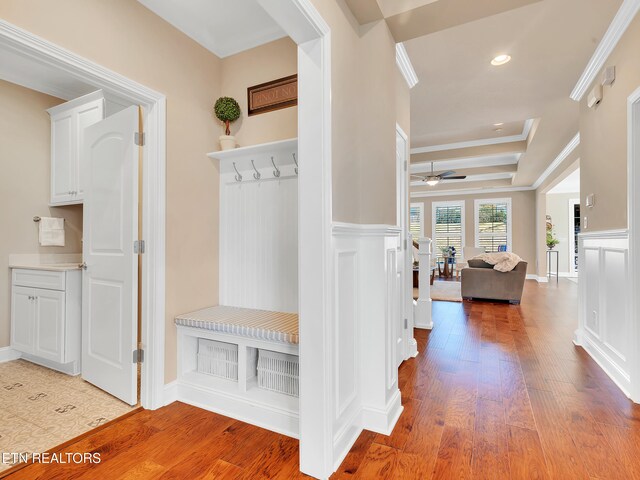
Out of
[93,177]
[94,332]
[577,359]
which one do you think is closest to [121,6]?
[93,177]

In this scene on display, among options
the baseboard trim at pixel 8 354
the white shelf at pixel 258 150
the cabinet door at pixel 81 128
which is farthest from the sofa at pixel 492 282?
the baseboard trim at pixel 8 354

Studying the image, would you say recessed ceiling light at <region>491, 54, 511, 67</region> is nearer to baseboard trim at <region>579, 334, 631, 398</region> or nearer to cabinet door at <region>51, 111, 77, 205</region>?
baseboard trim at <region>579, 334, 631, 398</region>

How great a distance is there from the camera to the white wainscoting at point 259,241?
92.3 inches

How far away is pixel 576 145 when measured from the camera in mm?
4844

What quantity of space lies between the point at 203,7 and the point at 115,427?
8.77 feet

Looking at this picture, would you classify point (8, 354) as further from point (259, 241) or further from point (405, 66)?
point (405, 66)

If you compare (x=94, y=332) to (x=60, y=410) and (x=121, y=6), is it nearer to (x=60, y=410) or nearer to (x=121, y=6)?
(x=60, y=410)

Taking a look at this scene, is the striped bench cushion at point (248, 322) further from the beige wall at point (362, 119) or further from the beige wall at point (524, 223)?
the beige wall at point (524, 223)

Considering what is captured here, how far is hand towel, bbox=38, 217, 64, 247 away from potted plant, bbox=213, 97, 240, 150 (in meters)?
2.06

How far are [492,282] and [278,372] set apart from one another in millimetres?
4766

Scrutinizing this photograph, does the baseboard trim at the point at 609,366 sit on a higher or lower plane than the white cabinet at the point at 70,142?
lower

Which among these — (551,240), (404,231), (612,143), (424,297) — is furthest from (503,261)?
(551,240)

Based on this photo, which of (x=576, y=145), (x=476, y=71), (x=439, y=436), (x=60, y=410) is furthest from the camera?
(x=576, y=145)

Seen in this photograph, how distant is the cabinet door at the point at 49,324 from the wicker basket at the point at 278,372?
180 centimetres
